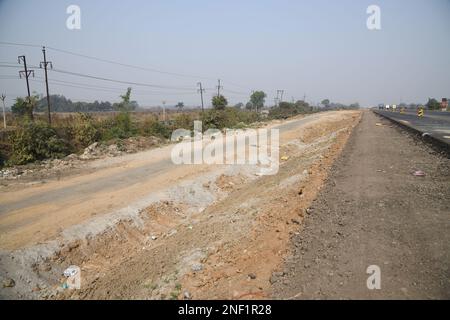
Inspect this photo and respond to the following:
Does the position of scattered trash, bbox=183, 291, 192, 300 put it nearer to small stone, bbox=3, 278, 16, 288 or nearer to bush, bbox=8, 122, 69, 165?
small stone, bbox=3, 278, 16, 288

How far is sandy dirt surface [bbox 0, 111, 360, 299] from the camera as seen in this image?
4496mm

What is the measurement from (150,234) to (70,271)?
79.1 inches

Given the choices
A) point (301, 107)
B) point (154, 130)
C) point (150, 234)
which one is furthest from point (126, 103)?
point (301, 107)

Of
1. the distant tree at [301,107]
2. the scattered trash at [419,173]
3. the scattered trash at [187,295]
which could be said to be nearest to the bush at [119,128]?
the scattered trash at [419,173]

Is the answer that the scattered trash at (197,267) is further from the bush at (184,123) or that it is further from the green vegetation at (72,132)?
the bush at (184,123)

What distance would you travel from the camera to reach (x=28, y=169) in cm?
1158

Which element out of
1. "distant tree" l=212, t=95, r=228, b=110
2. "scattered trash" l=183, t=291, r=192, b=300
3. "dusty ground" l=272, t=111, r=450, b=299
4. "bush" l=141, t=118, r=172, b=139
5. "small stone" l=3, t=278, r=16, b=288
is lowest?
"small stone" l=3, t=278, r=16, b=288

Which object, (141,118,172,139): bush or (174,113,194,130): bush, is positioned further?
(174,113,194,130): bush

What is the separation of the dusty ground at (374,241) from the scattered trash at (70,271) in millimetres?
3848

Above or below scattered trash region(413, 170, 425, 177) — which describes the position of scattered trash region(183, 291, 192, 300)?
below

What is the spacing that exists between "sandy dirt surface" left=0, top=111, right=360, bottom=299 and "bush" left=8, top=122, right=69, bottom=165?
4254 millimetres

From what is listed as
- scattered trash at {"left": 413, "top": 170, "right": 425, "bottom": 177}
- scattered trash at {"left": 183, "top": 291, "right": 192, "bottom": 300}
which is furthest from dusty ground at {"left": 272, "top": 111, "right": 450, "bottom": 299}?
scattered trash at {"left": 183, "top": 291, "right": 192, "bottom": 300}

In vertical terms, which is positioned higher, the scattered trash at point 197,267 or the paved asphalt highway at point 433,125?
the paved asphalt highway at point 433,125

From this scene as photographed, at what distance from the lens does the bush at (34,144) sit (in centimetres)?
1318
